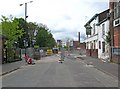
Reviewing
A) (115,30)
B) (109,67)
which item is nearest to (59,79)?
(109,67)

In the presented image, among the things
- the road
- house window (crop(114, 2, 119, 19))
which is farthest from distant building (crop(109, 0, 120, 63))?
the road

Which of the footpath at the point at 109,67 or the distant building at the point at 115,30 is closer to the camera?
the footpath at the point at 109,67

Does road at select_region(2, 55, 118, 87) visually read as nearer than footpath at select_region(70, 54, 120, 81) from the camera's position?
Yes

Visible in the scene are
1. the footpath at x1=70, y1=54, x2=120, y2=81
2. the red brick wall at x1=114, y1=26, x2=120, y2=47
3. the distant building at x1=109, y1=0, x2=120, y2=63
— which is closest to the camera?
the footpath at x1=70, y1=54, x2=120, y2=81

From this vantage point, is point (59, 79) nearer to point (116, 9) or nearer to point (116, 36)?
point (116, 9)

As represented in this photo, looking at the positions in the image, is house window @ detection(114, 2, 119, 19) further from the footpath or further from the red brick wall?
the footpath

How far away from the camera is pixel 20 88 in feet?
Answer: 48.6

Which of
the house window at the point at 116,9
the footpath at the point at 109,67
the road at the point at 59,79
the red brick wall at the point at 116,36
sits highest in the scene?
the house window at the point at 116,9

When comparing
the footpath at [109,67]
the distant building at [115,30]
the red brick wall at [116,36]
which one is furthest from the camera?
the red brick wall at [116,36]

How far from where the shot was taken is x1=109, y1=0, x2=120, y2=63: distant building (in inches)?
1539

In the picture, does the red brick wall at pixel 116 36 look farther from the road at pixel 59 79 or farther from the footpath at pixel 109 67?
the road at pixel 59 79

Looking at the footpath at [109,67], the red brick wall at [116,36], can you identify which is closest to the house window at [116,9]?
the red brick wall at [116,36]

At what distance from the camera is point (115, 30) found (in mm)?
41312

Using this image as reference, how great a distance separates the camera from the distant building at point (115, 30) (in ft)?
128
